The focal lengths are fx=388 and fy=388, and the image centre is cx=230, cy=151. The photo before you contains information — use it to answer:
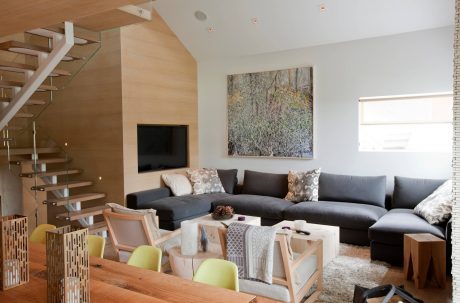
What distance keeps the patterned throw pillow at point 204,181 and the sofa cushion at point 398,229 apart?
111 inches

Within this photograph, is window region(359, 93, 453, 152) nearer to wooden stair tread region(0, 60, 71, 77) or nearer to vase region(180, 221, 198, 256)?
vase region(180, 221, 198, 256)

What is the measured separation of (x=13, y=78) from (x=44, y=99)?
52 centimetres

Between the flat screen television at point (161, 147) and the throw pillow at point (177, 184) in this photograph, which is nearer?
the flat screen television at point (161, 147)

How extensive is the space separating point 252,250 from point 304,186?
9.83 feet

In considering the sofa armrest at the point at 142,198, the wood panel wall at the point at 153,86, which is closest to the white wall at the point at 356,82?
the wood panel wall at the point at 153,86

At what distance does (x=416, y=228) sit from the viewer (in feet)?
13.2

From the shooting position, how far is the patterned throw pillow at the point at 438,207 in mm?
4121

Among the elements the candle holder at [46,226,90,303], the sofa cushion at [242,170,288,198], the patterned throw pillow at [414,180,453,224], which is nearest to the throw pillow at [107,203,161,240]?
the candle holder at [46,226,90,303]

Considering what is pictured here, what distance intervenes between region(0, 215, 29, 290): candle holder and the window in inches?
195

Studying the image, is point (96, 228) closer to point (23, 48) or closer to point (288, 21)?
point (23, 48)

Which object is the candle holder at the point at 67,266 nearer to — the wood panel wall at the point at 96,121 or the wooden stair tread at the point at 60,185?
the wooden stair tread at the point at 60,185

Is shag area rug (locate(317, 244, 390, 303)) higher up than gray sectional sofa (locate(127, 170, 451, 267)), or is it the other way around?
gray sectional sofa (locate(127, 170, 451, 267))

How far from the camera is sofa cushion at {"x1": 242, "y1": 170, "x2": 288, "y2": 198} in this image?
605cm

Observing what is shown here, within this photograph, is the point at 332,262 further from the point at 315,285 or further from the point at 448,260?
the point at 448,260
